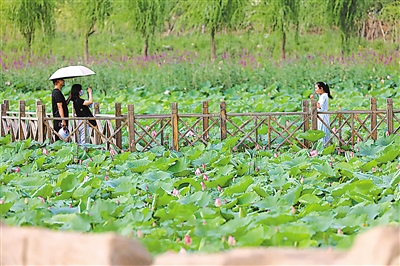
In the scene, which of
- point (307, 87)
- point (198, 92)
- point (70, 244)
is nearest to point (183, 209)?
point (70, 244)

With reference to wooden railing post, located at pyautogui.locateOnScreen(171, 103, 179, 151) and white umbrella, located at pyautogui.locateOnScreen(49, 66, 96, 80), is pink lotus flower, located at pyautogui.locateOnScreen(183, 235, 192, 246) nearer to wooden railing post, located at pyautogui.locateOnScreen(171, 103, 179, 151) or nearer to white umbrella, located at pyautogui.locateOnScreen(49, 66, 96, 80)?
wooden railing post, located at pyautogui.locateOnScreen(171, 103, 179, 151)

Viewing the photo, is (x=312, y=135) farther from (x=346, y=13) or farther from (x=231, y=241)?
(x=346, y=13)

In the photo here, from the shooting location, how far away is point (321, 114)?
9.48 metres

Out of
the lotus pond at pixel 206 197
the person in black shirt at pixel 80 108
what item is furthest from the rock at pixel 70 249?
the person in black shirt at pixel 80 108

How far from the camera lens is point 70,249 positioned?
81.2 inches

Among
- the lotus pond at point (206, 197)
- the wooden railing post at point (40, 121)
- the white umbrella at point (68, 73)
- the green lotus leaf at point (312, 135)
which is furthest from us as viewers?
the white umbrella at point (68, 73)

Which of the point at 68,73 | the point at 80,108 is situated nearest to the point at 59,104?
the point at 80,108

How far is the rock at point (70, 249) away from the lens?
1971 mm

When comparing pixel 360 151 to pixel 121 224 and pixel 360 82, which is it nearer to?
pixel 121 224

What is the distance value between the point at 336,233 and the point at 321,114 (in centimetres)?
549

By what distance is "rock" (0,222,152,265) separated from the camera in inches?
77.6

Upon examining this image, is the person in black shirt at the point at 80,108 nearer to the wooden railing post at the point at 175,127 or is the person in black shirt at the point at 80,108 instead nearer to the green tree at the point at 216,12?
the wooden railing post at the point at 175,127

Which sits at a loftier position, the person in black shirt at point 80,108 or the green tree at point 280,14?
the green tree at point 280,14

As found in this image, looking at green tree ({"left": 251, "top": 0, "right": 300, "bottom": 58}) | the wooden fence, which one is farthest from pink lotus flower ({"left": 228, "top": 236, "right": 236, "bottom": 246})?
green tree ({"left": 251, "top": 0, "right": 300, "bottom": 58})
